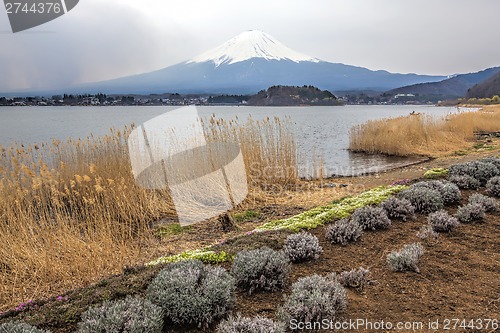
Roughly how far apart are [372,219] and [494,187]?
322cm

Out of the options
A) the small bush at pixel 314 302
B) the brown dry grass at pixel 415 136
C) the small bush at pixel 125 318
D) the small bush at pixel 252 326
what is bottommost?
the brown dry grass at pixel 415 136

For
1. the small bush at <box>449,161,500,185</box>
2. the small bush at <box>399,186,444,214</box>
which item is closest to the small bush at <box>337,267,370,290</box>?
the small bush at <box>399,186,444,214</box>

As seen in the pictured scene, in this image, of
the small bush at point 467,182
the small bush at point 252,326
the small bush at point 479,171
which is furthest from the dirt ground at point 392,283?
the small bush at point 479,171

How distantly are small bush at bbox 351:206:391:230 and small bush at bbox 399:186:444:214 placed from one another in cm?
98

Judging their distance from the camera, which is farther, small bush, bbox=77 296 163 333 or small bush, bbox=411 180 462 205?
small bush, bbox=411 180 462 205

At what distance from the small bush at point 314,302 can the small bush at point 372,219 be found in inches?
86.9

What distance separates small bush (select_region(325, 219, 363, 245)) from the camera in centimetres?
495

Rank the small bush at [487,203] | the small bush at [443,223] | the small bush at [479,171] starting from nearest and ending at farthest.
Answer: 1. the small bush at [443,223]
2. the small bush at [487,203]
3. the small bush at [479,171]

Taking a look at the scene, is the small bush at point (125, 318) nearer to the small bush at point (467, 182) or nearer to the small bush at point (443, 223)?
the small bush at point (443, 223)

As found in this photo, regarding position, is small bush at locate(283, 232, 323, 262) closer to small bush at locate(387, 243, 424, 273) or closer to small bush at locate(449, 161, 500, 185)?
small bush at locate(387, 243, 424, 273)

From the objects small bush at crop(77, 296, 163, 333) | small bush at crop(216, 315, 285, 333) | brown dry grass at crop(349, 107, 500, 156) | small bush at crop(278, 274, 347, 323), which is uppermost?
small bush at crop(77, 296, 163, 333)

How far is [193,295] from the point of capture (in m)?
3.16

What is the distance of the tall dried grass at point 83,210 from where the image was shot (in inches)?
209

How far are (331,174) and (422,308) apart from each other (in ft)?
40.9
